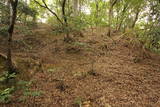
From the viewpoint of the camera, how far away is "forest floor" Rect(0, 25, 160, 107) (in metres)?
4.56

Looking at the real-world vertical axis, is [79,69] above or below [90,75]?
above

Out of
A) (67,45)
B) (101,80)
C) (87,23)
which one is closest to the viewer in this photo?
(101,80)

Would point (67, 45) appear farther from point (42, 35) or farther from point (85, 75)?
point (85, 75)

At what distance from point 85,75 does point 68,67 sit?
1.12 metres

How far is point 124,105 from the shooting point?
4.29m

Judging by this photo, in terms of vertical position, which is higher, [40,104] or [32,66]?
[32,66]

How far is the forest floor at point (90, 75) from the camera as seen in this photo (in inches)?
179

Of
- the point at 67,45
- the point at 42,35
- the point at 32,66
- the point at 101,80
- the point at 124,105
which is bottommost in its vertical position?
the point at 124,105

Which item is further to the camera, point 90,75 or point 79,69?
point 79,69

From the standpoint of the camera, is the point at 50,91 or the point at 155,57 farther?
the point at 155,57

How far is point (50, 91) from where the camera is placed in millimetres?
5129

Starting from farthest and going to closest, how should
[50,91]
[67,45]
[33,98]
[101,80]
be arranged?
[67,45], [101,80], [50,91], [33,98]

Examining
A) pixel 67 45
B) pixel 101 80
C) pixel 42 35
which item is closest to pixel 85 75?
pixel 101 80

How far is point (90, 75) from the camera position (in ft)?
20.0
